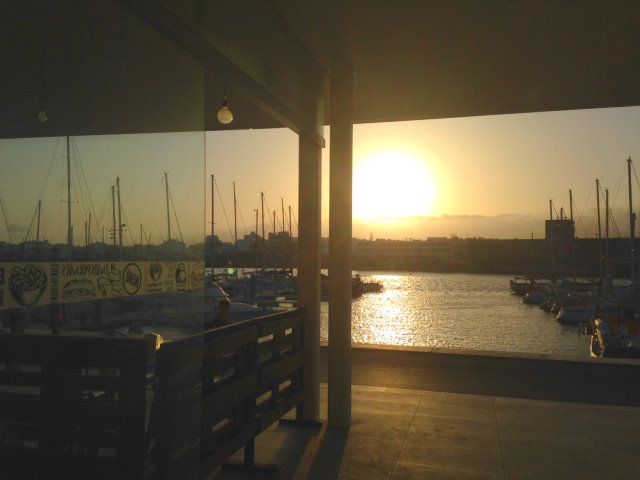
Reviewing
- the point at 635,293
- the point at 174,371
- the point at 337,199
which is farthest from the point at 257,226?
the point at 174,371

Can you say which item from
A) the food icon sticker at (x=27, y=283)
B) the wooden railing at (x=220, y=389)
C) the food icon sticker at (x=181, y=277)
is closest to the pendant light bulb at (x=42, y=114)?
the food icon sticker at (x=27, y=283)

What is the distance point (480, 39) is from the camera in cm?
464

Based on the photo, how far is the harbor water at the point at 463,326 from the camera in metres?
33.2

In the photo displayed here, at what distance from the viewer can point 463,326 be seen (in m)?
41.9

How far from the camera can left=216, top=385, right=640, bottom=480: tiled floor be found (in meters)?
4.30

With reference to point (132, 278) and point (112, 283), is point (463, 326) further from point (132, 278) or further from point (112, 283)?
point (112, 283)

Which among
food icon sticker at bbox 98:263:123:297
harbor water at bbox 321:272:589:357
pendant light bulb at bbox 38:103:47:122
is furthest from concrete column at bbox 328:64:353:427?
harbor water at bbox 321:272:589:357

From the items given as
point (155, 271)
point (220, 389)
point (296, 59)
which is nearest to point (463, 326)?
point (296, 59)

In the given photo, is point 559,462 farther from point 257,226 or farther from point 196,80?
point 257,226

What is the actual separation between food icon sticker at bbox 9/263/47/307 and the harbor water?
20063 millimetres

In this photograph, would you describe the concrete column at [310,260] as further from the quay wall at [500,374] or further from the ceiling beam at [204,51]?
the quay wall at [500,374]

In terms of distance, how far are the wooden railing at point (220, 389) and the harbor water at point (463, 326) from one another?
55.7ft

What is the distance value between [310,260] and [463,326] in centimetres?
3815

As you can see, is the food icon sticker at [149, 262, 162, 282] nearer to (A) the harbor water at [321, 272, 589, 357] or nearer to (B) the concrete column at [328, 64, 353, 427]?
(B) the concrete column at [328, 64, 353, 427]
